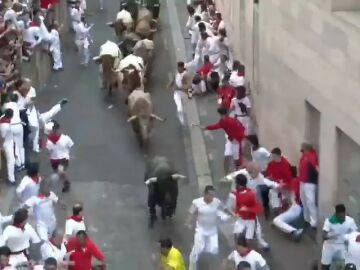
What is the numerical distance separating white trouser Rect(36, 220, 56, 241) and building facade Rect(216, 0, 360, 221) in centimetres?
430

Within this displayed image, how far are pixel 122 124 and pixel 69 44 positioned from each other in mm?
7466

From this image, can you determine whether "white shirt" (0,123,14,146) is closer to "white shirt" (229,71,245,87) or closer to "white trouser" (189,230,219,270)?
"white trouser" (189,230,219,270)

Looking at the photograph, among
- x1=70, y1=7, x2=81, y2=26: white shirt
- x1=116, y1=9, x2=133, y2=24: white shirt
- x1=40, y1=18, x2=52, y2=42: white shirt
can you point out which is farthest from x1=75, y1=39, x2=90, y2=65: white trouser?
x1=40, y1=18, x2=52, y2=42: white shirt

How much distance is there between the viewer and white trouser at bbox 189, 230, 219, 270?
1630cm

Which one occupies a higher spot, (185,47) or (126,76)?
(126,76)

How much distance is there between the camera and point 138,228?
61.1ft

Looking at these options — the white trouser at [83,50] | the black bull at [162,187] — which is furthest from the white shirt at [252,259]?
the white trouser at [83,50]

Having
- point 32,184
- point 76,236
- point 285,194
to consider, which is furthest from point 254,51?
point 76,236

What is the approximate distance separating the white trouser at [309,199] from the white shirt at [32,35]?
9738 millimetres

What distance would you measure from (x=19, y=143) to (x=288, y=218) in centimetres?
519

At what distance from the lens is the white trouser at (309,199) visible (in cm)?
1788

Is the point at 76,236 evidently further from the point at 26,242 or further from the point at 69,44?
the point at 69,44

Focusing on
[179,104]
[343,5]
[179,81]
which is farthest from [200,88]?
[343,5]

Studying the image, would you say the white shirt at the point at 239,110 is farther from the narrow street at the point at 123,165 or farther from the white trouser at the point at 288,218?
the white trouser at the point at 288,218
